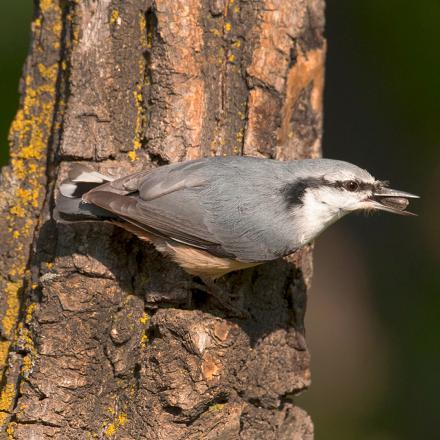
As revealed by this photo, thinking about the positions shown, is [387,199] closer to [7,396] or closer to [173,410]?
[173,410]

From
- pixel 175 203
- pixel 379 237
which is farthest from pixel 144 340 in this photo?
pixel 379 237

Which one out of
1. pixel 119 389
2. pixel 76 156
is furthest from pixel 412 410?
pixel 76 156

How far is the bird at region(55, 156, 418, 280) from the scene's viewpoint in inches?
132

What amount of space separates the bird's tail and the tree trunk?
0.20ft

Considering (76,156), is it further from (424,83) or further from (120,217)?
(424,83)

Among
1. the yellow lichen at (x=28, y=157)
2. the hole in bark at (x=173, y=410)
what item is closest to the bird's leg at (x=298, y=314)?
the hole in bark at (x=173, y=410)

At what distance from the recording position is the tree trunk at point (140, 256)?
3.25 meters

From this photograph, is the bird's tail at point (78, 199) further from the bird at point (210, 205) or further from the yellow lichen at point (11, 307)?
the yellow lichen at point (11, 307)

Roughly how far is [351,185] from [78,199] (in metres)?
1.19

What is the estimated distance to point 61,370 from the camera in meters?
3.25

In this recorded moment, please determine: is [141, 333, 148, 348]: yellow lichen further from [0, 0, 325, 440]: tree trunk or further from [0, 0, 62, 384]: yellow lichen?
[0, 0, 62, 384]: yellow lichen

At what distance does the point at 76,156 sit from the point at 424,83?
303cm

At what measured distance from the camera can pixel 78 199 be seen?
10.9 feet

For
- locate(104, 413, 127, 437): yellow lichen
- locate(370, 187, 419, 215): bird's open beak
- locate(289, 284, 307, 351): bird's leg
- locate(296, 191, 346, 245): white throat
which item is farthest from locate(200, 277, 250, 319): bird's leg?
locate(370, 187, 419, 215): bird's open beak
